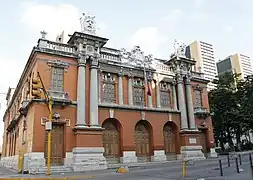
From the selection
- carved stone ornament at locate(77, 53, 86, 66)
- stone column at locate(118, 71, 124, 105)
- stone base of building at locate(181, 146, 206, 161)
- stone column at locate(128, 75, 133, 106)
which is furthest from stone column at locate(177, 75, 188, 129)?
carved stone ornament at locate(77, 53, 86, 66)

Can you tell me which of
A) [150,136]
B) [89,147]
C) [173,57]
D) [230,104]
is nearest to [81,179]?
[89,147]

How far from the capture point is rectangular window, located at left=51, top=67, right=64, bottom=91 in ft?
72.5

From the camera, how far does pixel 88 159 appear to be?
20.9 metres

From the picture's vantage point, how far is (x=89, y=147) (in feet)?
70.1

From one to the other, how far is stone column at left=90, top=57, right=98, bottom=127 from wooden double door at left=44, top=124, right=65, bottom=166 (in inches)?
106

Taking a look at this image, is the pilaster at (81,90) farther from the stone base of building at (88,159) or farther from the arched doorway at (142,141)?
the arched doorway at (142,141)

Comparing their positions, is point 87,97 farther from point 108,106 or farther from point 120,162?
point 120,162

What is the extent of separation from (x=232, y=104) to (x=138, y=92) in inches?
688

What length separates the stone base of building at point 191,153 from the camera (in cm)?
2673

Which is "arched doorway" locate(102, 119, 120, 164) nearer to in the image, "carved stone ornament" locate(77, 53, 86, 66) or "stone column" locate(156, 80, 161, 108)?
"stone column" locate(156, 80, 161, 108)

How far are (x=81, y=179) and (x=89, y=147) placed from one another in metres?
6.77

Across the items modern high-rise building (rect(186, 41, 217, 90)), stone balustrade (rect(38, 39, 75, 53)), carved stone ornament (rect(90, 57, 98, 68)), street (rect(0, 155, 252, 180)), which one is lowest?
street (rect(0, 155, 252, 180))

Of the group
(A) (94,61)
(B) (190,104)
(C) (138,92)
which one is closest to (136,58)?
(C) (138,92)

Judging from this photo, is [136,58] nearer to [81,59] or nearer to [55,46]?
[81,59]
